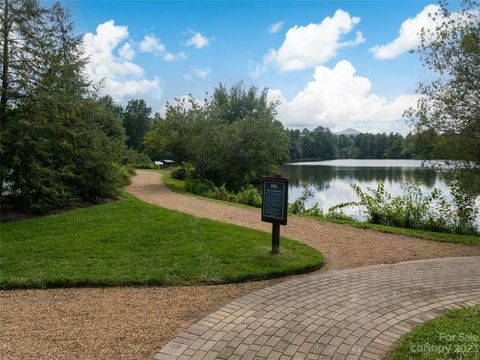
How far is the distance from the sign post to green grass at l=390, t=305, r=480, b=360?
288 cm

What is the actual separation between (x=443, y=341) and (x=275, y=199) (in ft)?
11.3

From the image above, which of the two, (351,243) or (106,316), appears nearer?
(106,316)

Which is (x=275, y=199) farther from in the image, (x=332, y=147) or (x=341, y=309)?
(x=332, y=147)

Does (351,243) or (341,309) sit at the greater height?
(341,309)

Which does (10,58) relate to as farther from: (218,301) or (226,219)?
(218,301)

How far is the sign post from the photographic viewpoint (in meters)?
6.19

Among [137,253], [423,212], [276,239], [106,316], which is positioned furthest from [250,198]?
[106,316]

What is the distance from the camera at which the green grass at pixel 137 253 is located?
517 centimetres

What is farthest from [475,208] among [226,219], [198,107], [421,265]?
[198,107]

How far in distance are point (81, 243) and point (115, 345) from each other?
3.96m

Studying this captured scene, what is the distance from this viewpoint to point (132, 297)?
457 cm

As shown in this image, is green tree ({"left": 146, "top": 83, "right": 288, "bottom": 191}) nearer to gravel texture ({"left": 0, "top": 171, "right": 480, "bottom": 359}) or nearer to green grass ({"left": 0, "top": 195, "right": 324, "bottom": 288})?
green grass ({"left": 0, "top": 195, "right": 324, "bottom": 288})

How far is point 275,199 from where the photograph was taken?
6297 millimetres

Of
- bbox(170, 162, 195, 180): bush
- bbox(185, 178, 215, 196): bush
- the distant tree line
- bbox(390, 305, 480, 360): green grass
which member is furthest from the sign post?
the distant tree line
